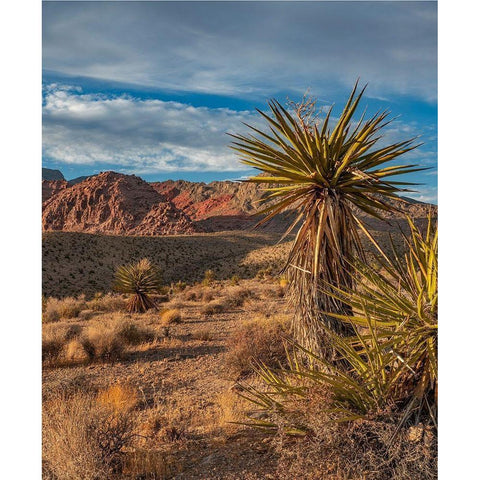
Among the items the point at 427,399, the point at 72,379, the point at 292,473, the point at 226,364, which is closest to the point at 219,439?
the point at 292,473

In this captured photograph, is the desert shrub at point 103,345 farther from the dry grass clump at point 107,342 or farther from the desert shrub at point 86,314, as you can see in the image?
the desert shrub at point 86,314

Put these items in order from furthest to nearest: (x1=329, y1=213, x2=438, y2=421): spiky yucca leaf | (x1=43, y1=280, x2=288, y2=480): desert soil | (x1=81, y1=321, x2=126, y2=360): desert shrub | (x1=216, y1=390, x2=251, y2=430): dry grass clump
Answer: (x1=81, y1=321, x2=126, y2=360): desert shrub
(x1=216, y1=390, x2=251, y2=430): dry grass clump
(x1=43, y1=280, x2=288, y2=480): desert soil
(x1=329, y1=213, x2=438, y2=421): spiky yucca leaf

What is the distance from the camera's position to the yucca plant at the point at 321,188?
5.52m

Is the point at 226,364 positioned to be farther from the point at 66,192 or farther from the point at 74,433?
the point at 66,192

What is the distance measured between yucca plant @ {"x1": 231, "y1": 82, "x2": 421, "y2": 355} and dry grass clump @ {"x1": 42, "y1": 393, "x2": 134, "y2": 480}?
113 inches

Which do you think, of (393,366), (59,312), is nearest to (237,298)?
(59,312)

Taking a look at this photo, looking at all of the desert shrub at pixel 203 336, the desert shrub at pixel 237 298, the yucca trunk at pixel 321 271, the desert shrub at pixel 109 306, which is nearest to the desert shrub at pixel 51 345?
the desert shrub at pixel 203 336

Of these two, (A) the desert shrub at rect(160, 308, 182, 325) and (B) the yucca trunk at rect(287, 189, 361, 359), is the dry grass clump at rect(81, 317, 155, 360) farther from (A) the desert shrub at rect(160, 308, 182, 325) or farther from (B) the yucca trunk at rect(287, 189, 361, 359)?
(B) the yucca trunk at rect(287, 189, 361, 359)

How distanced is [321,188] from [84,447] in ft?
14.6

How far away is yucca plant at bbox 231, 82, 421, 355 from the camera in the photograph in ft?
18.1

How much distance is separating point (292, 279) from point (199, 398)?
135 inches

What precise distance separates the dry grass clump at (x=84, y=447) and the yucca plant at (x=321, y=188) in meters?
2.88

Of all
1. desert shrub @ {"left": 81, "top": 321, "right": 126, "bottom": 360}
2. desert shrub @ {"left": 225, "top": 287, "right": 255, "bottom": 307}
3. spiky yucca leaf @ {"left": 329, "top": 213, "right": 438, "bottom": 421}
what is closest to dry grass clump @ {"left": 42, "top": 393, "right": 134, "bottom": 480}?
spiky yucca leaf @ {"left": 329, "top": 213, "right": 438, "bottom": 421}

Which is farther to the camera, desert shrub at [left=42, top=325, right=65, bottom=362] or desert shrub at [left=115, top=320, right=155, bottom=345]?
desert shrub at [left=115, top=320, right=155, bottom=345]
